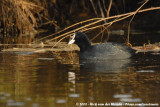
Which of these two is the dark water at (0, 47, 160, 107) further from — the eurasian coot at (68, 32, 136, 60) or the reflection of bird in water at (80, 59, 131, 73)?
the eurasian coot at (68, 32, 136, 60)

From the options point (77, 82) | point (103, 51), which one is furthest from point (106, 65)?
point (77, 82)

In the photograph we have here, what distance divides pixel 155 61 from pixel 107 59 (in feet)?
4.48

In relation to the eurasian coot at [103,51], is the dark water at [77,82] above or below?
below

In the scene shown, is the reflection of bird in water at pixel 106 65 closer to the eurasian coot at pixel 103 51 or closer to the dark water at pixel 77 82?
the dark water at pixel 77 82

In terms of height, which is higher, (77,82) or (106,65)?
(106,65)

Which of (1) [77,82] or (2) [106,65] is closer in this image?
(1) [77,82]

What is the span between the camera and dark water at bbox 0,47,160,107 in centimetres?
695

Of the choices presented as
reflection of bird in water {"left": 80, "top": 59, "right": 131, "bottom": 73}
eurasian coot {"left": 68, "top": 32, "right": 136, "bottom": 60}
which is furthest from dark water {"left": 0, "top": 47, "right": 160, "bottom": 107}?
eurasian coot {"left": 68, "top": 32, "right": 136, "bottom": 60}

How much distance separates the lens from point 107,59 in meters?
12.2

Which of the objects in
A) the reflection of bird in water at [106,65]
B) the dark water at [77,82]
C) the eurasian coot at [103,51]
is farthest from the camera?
the eurasian coot at [103,51]

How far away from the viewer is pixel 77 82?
8.54 meters

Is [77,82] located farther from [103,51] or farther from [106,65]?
[103,51]

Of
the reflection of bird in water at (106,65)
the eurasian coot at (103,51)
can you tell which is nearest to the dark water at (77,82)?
the reflection of bird in water at (106,65)

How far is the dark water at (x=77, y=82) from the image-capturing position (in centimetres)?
695
